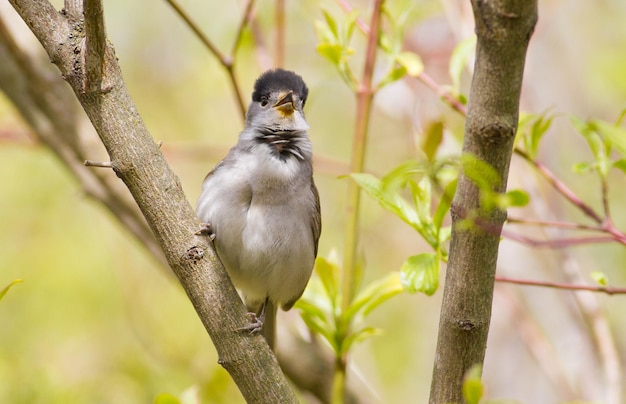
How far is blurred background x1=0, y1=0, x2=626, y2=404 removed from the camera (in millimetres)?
3498

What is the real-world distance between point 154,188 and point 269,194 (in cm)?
113

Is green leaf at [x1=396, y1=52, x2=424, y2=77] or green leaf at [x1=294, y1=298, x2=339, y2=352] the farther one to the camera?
green leaf at [x1=294, y1=298, x2=339, y2=352]

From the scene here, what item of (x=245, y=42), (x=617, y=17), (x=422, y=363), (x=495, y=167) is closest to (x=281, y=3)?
(x=245, y=42)

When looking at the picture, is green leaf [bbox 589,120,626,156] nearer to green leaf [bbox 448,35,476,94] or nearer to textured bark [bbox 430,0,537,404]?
textured bark [bbox 430,0,537,404]

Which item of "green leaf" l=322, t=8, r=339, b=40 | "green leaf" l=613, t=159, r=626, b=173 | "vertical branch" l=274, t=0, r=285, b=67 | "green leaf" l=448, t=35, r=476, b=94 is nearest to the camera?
"green leaf" l=613, t=159, r=626, b=173

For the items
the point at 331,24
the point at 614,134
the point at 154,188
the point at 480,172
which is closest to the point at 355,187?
the point at 331,24

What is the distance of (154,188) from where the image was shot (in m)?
1.99

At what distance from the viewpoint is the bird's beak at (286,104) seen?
3.13 m

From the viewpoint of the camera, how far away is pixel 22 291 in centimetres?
516

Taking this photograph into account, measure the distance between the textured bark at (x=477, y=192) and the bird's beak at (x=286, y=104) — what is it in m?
1.56

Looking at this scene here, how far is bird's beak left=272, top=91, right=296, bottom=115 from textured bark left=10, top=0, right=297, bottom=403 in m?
1.16

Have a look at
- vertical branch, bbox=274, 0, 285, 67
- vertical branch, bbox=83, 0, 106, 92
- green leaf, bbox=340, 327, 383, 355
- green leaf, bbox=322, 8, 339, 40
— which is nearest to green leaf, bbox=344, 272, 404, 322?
green leaf, bbox=340, 327, 383, 355

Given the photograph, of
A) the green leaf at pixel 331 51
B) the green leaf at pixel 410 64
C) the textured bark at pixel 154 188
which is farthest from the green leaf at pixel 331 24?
the textured bark at pixel 154 188

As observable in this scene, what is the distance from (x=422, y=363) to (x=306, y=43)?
258 centimetres
